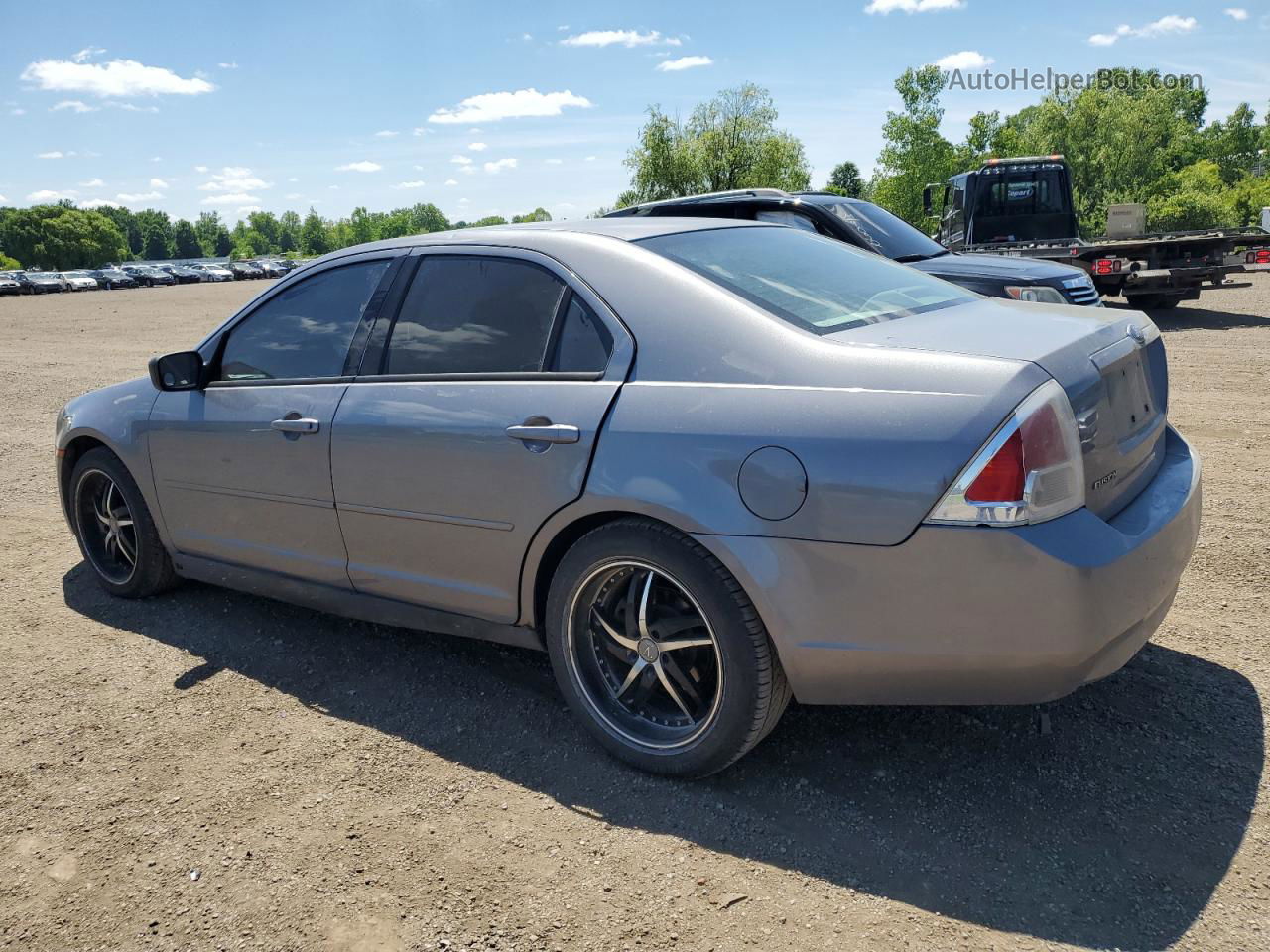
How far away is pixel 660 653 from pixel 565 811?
536 millimetres

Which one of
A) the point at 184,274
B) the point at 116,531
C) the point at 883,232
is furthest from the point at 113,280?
the point at 116,531

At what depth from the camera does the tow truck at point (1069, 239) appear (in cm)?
1392

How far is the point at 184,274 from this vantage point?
82562 mm

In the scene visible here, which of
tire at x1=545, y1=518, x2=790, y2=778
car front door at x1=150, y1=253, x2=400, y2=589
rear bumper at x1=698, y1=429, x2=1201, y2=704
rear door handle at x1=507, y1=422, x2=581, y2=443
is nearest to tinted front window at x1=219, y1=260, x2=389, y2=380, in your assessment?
car front door at x1=150, y1=253, x2=400, y2=589

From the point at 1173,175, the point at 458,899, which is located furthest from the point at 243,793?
the point at 1173,175

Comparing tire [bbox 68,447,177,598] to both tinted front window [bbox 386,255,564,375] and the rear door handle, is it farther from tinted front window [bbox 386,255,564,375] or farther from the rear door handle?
the rear door handle

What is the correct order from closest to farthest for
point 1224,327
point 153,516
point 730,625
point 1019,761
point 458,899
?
point 458,899, point 730,625, point 1019,761, point 153,516, point 1224,327

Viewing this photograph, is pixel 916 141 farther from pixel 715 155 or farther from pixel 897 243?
pixel 897 243

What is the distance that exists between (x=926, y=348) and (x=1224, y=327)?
12.7 metres

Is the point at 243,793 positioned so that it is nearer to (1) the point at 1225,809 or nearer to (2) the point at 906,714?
(2) the point at 906,714

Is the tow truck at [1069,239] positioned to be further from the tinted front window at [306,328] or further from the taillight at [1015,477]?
the taillight at [1015,477]

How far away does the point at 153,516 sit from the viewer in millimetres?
4410

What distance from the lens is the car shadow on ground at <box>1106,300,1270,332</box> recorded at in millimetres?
13188

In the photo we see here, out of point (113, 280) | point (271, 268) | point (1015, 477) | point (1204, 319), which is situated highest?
point (271, 268)
